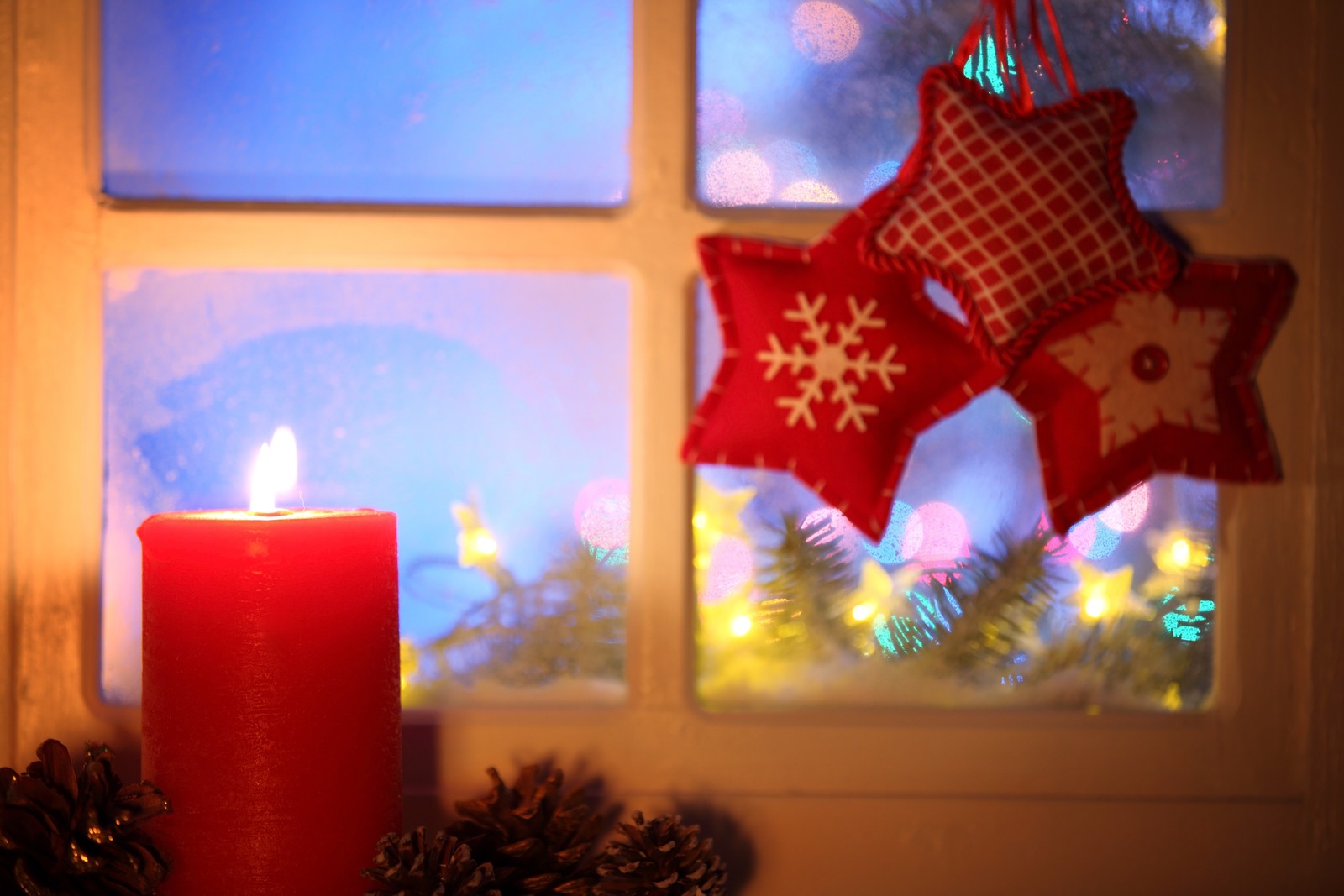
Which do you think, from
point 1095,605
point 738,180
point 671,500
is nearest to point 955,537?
point 1095,605

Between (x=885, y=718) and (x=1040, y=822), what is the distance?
0.49 feet

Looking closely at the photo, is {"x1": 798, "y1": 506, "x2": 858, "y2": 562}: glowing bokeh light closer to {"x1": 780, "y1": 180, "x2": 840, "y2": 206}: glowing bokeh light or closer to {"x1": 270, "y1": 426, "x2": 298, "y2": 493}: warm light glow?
{"x1": 780, "y1": 180, "x2": 840, "y2": 206}: glowing bokeh light

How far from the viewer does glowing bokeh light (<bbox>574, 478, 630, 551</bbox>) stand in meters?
0.81

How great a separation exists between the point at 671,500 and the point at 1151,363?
1.33 feet

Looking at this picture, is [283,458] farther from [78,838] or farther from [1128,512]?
[1128,512]

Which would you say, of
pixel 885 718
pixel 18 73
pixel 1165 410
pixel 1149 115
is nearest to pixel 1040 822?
pixel 885 718

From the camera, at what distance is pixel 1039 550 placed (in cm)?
80

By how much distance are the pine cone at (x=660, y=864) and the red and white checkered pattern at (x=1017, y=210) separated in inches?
17.5

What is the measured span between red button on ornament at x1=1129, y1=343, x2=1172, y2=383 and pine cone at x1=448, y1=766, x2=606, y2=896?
550 millimetres

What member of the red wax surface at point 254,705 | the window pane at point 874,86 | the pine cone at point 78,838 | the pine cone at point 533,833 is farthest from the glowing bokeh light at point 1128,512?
the pine cone at point 78,838

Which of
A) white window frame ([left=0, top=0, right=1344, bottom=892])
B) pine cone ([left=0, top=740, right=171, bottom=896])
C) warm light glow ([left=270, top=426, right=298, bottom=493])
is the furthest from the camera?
white window frame ([left=0, top=0, right=1344, bottom=892])

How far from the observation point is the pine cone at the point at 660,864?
662 millimetres

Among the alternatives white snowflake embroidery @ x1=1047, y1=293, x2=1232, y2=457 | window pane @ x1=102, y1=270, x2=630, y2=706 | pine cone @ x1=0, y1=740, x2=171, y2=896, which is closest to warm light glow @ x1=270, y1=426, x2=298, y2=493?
window pane @ x1=102, y1=270, x2=630, y2=706

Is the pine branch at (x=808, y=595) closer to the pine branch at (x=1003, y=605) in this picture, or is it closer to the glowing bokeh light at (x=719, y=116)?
the pine branch at (x=1003, y=605)
